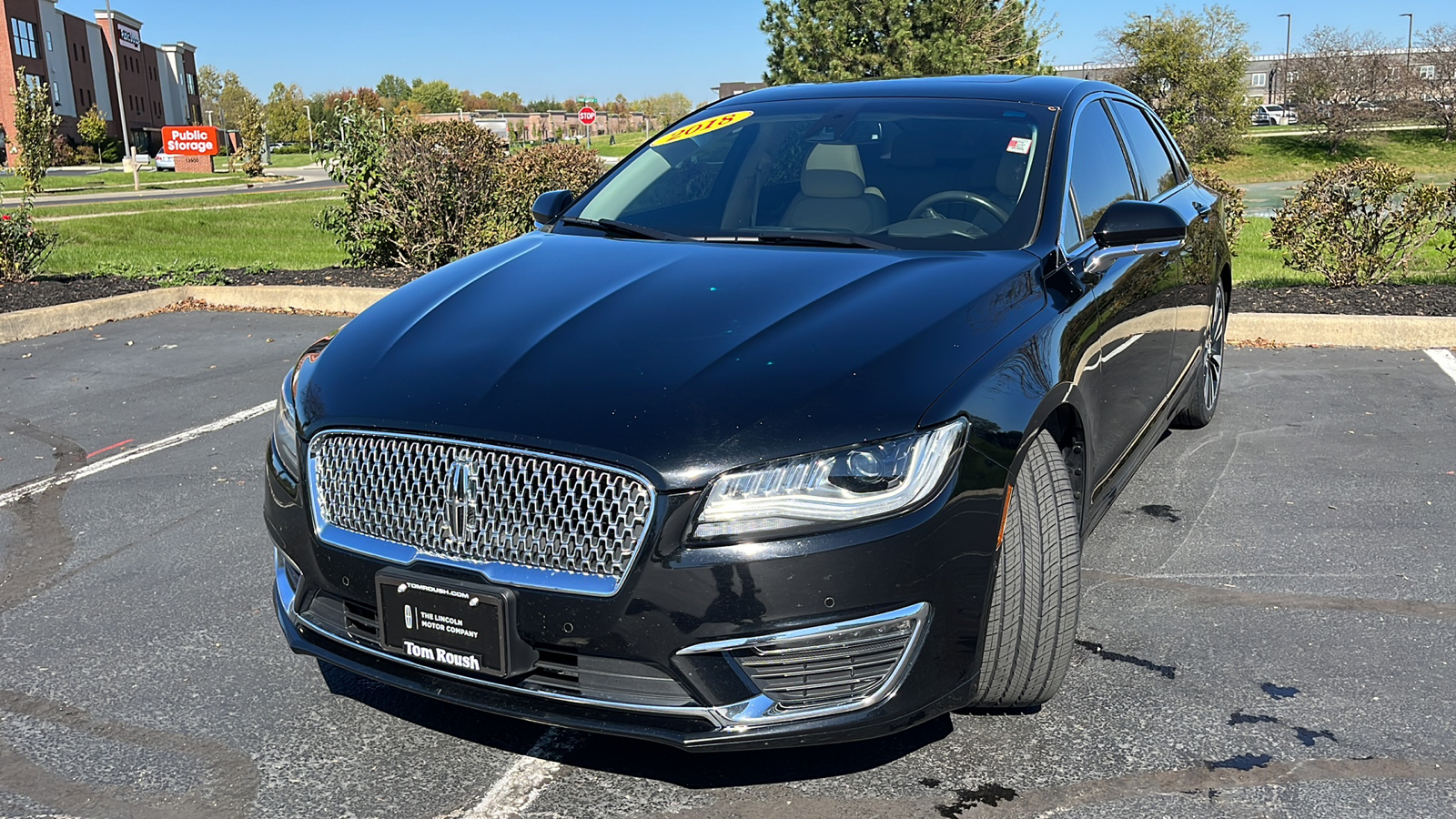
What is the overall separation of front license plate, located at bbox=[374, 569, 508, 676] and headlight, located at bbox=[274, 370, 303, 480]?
44 cm

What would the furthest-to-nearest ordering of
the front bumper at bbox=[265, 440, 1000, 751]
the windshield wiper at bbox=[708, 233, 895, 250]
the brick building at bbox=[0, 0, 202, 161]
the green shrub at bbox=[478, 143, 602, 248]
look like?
1. the brick building at bbox=[0, 0, 202, 161]
2. the green shrub at bbox=[478, 143, 602, 248]
3. the windshield wiper at bbox=[708, 233, 895, 250]
4. the front bumper at bbox=[265, 440, 1000, 751]

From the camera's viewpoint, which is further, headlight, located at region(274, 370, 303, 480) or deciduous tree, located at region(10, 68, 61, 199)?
deciduous tree, located at region(10, 68, 61, 199)

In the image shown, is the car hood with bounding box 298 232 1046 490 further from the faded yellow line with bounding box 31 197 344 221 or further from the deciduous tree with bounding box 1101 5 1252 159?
the deciduous tree with bounding box 1101 5 1252 159

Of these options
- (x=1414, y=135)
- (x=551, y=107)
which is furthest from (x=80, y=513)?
(x=551, y=107)

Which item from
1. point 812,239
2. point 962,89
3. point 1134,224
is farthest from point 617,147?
point 1134,224

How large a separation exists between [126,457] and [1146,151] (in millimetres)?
4979

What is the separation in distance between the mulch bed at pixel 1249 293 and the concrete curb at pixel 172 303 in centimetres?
29

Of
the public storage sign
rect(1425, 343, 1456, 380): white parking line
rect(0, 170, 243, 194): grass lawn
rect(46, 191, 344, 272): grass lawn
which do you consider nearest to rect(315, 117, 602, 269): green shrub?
rect(46, 191, 344, 272): grass lawn

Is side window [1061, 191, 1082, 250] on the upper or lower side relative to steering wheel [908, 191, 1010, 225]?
lower

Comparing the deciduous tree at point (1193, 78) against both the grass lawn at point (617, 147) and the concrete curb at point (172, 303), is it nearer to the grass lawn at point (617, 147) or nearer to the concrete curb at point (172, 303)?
the grass lawn at point (617, 147)

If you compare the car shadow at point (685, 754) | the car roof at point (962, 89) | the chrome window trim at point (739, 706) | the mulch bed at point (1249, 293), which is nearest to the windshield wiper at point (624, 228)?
the car roof at point (962, 89)

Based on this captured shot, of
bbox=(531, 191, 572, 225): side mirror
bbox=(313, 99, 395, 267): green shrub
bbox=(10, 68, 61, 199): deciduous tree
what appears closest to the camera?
bbox=(531, 191, 572, 225): side mirror

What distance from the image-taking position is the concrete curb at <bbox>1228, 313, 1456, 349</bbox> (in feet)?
26.8

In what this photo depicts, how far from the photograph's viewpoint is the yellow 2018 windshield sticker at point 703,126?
181 inches
